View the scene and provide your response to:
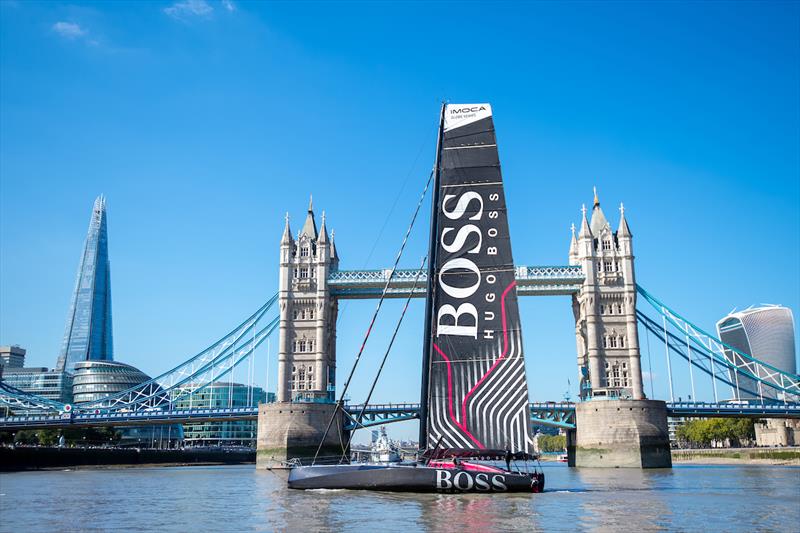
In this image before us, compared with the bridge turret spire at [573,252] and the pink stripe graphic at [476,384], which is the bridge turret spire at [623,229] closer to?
the bridge turret spire at [573,252]

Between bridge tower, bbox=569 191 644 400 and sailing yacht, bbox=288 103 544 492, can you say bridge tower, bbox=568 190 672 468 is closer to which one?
bridge tower, bbox=569 191 644 400

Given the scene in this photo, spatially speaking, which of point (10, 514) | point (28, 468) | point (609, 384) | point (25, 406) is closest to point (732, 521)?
point (10, 514)

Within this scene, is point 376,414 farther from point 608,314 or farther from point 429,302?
point 429,302

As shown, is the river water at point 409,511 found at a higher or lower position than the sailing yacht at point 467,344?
lower

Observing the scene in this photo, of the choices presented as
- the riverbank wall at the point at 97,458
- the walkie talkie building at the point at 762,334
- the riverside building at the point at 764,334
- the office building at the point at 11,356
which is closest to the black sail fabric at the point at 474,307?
the riverbank wall at the point at 97,458

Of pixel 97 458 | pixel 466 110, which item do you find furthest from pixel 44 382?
pixel 466 110

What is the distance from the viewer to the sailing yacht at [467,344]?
2741cm

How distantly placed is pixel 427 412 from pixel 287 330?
51.0 metres

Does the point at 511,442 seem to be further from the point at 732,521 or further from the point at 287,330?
the point at 287,330

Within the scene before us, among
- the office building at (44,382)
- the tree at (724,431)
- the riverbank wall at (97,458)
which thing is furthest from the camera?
the office building at (44,382)

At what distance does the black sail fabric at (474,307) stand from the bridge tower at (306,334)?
144 ft

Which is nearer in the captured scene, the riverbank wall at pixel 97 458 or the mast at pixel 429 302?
the mast at pixel 429 302

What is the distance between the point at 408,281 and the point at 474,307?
4584 cm

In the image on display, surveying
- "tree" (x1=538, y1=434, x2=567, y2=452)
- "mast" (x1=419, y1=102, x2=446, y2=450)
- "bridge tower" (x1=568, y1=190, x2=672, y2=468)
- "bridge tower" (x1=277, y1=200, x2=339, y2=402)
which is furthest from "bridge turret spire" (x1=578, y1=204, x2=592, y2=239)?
"tree" (x1=538, y1=434, x2=567, y2=452)
